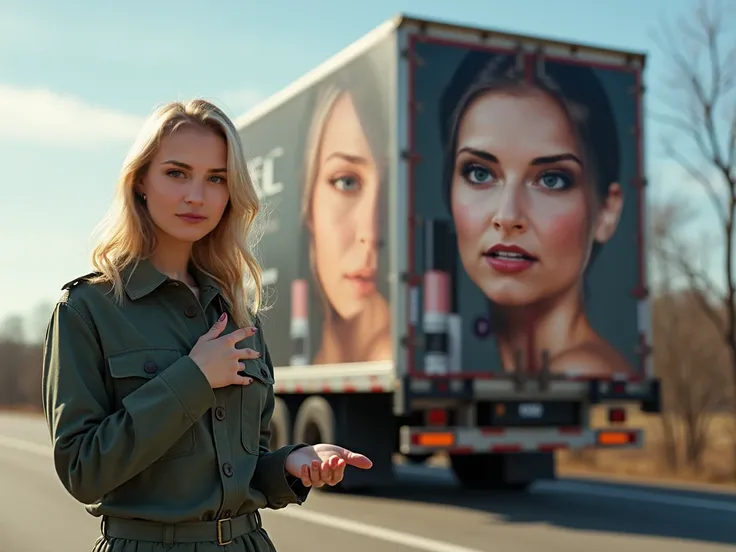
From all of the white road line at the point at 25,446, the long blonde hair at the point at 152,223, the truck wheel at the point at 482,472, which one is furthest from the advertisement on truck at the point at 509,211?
the white road line at the point at 25,446

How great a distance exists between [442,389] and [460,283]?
39.9 inches

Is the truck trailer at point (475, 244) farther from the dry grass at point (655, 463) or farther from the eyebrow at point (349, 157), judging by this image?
the dry grass at point (655, 463)

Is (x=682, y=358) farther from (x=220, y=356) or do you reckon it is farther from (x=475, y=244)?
(x=220, y=356)

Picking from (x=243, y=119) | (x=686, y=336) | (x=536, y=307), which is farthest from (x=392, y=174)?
(x=686, y=336)

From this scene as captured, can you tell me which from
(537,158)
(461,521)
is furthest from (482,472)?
(537,158)

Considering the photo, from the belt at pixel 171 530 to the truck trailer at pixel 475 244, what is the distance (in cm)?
842

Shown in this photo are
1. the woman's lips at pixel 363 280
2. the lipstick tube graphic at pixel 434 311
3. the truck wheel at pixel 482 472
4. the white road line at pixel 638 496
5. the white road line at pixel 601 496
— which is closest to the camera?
the white road line at pixel 601 496

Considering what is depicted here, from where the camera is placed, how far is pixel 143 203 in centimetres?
254

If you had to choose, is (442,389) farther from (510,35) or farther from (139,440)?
(139,440)

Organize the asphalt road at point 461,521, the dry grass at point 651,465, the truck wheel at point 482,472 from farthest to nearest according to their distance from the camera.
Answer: the dry grass at point 651,465, the truck wheel at point 482,472, the asphalt road at point 461,521

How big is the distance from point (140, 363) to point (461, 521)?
28.2 feet

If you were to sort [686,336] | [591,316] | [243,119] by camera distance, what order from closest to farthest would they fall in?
1. [591,316]
2. [243,119]
3. [686,336]

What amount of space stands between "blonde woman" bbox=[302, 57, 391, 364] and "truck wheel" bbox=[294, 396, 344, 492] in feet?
1.74

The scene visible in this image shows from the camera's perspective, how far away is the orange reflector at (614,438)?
470 inches
